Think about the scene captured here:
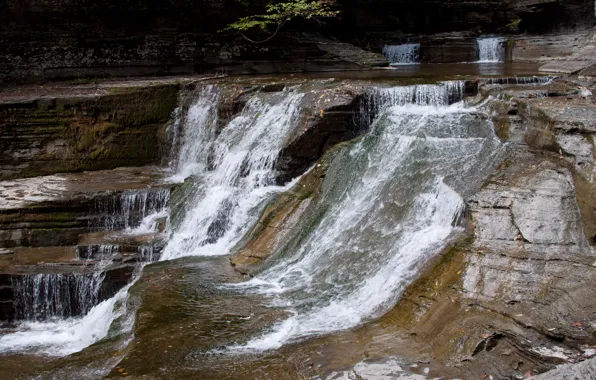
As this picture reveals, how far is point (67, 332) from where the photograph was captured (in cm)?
865

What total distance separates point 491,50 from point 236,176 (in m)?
10.7

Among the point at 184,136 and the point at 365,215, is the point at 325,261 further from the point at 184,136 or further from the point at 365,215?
the point at 184,136

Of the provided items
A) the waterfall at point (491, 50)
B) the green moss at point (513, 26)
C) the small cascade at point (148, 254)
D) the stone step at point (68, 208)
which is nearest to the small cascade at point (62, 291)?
the small cascade at point (148, 254)

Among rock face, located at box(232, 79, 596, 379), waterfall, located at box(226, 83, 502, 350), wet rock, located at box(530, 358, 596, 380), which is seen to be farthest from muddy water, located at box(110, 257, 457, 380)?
wet rock, located at box(530, 358, 596, 380)

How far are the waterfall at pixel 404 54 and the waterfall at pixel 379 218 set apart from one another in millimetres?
8802

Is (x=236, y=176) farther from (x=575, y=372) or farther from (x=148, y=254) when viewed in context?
(x=575, y=372)

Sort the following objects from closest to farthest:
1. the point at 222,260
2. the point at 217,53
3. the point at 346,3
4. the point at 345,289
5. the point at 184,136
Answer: the point at 345,289 < the point at 222,260 < the point at 184,136 < the point at 217,53 < the point at 346,3

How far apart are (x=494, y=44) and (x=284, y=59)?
6.25 m

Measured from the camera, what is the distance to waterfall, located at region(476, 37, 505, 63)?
18562 millimetres

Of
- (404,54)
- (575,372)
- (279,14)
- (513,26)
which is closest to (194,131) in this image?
(279,14)

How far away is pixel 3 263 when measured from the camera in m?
9.57

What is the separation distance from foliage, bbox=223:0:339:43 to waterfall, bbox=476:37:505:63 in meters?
4.92

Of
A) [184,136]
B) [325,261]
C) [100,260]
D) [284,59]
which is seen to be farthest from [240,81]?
[325,261]

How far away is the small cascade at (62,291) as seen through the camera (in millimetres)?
9117
